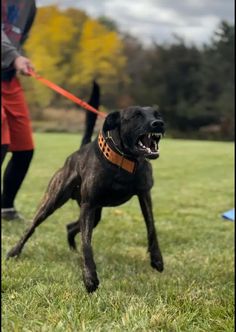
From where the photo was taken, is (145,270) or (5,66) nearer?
(145,270)

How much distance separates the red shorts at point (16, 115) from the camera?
5504 mm

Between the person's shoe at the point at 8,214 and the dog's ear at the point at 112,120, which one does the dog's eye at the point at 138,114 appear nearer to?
the dog's ear at the point at 112,120

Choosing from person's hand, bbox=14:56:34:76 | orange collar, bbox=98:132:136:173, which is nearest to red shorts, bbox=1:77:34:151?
person's hand, bbox=14:56:34:76

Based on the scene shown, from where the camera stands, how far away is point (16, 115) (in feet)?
18.5

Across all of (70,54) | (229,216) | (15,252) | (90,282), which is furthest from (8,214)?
(70,54)

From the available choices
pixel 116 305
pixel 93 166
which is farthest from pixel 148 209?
pixel 116 305

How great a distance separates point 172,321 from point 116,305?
0.35m

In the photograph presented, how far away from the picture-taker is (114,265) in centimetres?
472

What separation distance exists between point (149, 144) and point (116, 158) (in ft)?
0.87

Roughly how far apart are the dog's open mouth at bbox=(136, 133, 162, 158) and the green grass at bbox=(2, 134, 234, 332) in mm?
850

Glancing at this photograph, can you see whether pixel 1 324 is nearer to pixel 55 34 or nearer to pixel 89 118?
pixel 89 118

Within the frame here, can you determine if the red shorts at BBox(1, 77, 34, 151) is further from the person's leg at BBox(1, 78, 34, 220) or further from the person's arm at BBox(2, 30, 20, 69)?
the person's arm at BBox(2, 30, 20, 69)

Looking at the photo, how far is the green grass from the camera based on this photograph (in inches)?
108

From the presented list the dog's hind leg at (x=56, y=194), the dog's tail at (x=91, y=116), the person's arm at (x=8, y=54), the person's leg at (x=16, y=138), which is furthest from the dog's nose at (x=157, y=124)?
the person's leg at (x=16, y=138)
